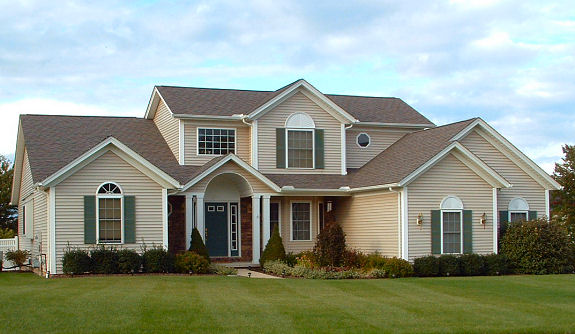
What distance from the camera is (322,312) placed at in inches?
572

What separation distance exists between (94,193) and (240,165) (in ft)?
17.8

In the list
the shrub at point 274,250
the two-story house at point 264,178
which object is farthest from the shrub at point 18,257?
the shrub at point 274,250

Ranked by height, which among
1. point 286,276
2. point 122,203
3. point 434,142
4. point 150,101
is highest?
point 150,101

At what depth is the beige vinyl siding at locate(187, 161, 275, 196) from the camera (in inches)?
1010

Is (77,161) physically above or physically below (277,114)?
below

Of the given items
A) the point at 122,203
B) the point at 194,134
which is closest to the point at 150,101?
the point at 194,134

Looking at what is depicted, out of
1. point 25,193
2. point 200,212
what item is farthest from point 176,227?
point 25,193

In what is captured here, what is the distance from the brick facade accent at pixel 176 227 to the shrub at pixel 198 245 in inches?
77.7

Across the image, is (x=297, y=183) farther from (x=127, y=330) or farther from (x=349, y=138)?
(x=127, y=330)

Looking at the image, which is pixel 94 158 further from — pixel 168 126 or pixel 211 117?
pixel 168 126

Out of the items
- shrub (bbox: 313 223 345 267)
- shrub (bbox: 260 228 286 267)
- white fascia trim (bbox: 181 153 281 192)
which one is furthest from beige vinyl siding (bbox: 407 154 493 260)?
white fascia trim (bbox: 181 153 281 192)

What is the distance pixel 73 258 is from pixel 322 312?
34.4 feet

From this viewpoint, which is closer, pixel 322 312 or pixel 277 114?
pixel 322 312

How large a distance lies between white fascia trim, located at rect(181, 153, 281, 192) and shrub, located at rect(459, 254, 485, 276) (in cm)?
699
